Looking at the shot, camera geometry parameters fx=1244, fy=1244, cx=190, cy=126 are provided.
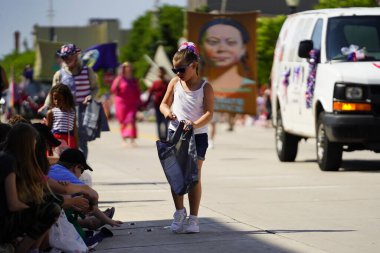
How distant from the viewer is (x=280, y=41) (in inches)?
821

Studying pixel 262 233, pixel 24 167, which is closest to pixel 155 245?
pixel 262 233

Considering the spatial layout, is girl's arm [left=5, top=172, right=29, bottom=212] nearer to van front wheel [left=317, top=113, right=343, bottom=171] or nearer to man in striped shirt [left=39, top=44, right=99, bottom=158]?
man in striped shirt [left=39, top=44, right=99, bottom=158]

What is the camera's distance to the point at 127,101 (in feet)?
90.0

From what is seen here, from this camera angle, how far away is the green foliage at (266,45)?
62234 mm

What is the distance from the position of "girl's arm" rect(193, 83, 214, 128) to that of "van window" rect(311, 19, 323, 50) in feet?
22.1

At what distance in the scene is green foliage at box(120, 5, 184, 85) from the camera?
276 ft

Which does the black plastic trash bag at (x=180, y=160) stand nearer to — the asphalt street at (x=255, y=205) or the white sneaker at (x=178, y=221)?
the white sneaker at (x=178, y=221)

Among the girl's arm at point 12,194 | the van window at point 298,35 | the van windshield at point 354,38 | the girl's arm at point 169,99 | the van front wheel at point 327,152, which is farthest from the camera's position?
the van window at point 298,35

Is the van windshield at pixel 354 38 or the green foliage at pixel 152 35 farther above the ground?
the van windshield at pixel 354 38

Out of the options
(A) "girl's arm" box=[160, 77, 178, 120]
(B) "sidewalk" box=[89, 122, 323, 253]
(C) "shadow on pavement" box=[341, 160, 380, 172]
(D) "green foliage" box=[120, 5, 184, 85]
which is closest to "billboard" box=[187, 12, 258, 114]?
(B) "sidewalk" box=[89, 122, 323, 253]

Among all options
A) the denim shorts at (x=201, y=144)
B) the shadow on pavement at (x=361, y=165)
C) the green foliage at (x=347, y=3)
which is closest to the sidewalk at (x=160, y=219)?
the denim shorts at (x=201, y=144)

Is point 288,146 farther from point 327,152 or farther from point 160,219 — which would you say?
point 160,219

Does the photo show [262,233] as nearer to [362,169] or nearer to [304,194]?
[304,194]

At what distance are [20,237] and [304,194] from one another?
5.75 metres
